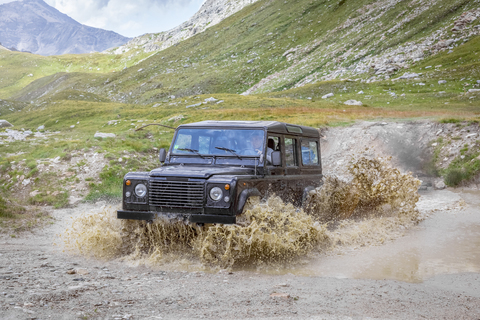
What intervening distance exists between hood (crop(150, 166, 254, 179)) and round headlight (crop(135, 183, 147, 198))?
29cm

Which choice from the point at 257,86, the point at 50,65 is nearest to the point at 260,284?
the point at 257,86

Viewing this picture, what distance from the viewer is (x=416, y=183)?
13.1m

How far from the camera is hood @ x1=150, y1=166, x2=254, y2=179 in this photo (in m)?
7.15

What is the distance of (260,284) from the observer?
626cm

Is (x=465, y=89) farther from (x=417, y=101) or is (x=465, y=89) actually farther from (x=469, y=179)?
(x=469, y=179)

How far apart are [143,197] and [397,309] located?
14.7ft

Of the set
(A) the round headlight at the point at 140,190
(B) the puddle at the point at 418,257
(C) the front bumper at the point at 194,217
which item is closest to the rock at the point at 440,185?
(B) the puddle at the point at 418,257

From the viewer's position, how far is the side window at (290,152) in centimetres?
934

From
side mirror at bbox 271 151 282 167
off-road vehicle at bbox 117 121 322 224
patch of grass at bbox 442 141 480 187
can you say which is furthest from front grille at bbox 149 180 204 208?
patch of grass at bbox 442 141 480 187

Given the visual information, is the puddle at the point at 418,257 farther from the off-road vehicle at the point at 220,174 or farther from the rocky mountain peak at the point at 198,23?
the rocky mountain peak at the point at 198,23

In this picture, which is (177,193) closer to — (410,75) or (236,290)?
(236,290)

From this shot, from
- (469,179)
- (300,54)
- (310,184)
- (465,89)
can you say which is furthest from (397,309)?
(300,54)

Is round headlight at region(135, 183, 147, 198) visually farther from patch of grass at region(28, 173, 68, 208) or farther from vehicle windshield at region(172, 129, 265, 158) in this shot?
patch of grass at region(28, 173, 68, 208)

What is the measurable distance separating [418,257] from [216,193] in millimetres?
4454
